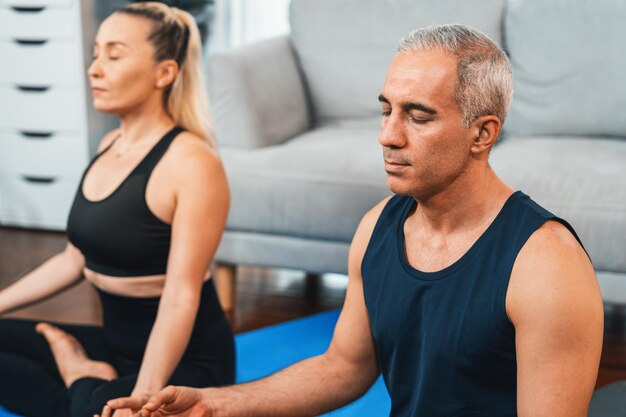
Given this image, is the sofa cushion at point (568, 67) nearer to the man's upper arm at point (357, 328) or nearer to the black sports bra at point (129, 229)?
the black sports bra at point (129, 229)

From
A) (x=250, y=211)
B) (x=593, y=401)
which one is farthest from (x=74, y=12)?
(x=593, y=401)

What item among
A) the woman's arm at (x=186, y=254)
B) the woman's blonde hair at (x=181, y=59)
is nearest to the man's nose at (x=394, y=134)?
the woman's arm at (x=186, y=254)

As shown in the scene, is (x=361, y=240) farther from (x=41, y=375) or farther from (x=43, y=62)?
(x=43, y=62)

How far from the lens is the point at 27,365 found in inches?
66.3

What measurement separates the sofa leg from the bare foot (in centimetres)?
79

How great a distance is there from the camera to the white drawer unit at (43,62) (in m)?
3.13

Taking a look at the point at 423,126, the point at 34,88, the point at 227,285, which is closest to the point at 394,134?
the point at 423,126

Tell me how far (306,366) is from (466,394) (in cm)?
25

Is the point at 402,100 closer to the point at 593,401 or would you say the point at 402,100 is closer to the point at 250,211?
the point at 593,401

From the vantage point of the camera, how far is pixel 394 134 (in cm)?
99

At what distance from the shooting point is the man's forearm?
43.4 inches

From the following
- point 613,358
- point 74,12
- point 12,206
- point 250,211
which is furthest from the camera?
point 12,206

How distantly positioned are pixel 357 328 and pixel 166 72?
28.9 inches

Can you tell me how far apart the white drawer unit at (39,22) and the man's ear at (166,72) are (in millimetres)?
1617
